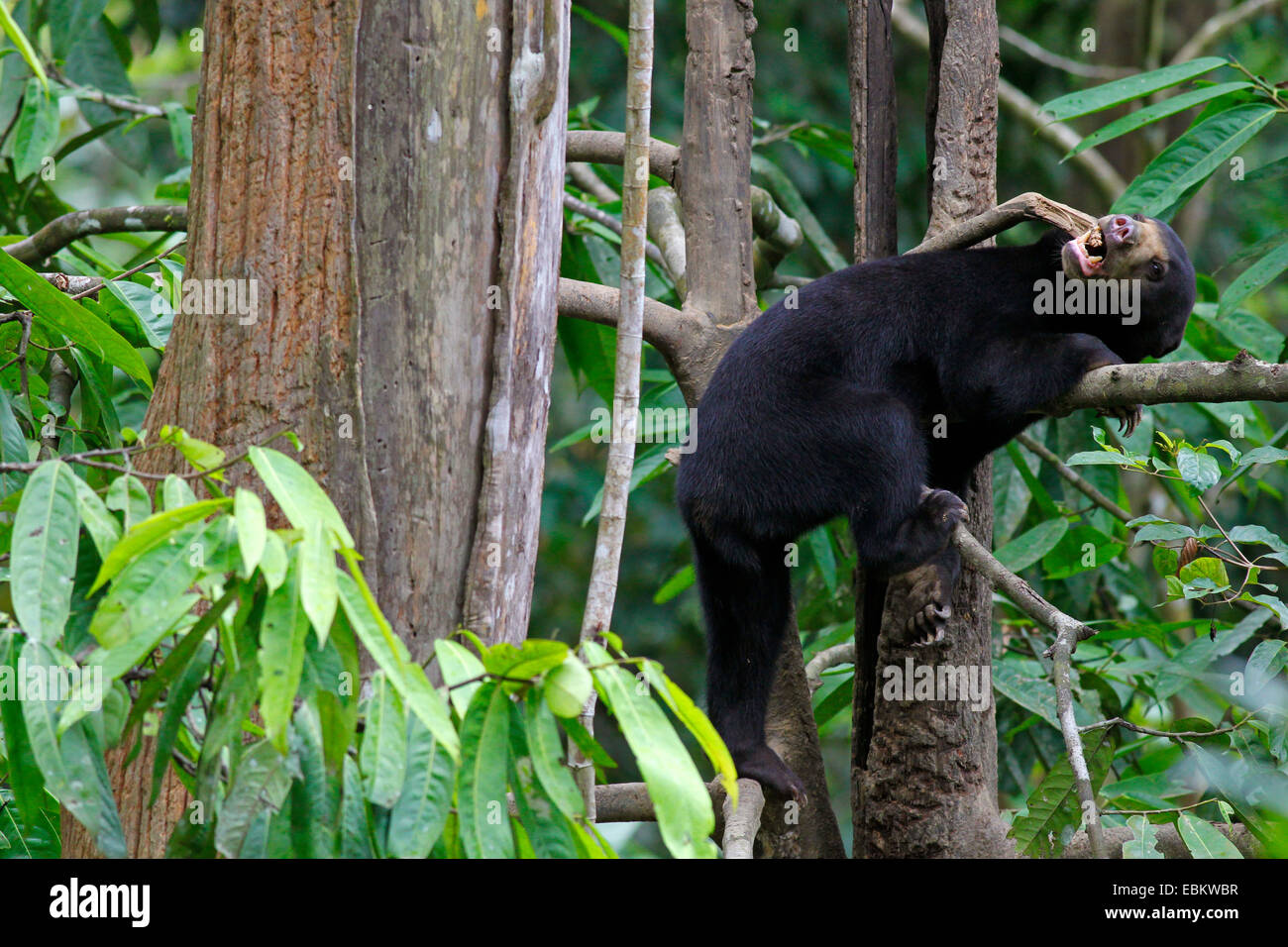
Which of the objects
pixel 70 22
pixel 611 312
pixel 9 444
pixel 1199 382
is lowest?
pixel 9 444

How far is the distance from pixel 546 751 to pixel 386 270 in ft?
3.43

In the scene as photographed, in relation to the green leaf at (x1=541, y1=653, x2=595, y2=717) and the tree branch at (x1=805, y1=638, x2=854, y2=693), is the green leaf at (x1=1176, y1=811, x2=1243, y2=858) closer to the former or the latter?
the tree branch at (x1=805, y1=638, x2=854, y2=693)

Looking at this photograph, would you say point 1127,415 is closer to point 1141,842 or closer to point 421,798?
point 1141,842

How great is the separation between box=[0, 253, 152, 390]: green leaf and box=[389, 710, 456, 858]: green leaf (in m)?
1.42

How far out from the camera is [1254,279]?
3.62 m

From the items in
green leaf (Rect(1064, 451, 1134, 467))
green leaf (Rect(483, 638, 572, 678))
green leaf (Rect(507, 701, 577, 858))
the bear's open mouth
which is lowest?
green leaf (Rect(507, 701, 577, 858))

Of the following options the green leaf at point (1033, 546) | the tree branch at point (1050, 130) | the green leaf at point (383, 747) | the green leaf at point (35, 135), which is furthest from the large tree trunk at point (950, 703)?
the tree branch at point (1050, 130)

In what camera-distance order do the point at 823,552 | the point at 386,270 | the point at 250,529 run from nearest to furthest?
1. the point at 250,529
2. the point at 386,270
3. the point at 823,552

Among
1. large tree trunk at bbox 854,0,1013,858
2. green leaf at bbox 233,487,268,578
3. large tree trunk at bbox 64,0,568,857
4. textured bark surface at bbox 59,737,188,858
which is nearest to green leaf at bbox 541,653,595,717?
green leaf at bbox 233,487,268,578

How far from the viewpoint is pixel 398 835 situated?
1.59m

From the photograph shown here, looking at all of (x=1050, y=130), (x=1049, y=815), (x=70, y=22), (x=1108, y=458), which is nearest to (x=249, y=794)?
(x=1049, y=815)

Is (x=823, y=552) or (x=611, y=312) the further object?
(x=823, y=552)

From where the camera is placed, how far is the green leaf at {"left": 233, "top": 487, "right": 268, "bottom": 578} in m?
1.38

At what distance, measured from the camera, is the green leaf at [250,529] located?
1.38 m
